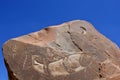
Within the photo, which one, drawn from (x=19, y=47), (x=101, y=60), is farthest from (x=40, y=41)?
(x=101, y=60)

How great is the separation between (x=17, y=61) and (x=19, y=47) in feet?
1.40

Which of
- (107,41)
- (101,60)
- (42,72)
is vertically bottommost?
(42,72)

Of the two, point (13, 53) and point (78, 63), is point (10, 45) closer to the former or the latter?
point (13, 53)

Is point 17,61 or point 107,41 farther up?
point 107,41

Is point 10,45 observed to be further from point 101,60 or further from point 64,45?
point 101,60

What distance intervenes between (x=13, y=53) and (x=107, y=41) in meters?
2.90

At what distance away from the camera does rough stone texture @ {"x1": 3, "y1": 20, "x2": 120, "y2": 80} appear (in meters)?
11.4

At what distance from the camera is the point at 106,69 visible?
38.3 ft

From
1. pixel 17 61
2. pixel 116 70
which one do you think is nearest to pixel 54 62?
pixel 17 61

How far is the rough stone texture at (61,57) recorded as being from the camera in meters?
11.4

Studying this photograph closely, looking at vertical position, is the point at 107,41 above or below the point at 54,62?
above

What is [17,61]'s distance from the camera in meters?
11.6

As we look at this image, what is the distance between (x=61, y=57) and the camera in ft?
38.1

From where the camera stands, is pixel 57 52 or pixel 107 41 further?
pixel 107 41
